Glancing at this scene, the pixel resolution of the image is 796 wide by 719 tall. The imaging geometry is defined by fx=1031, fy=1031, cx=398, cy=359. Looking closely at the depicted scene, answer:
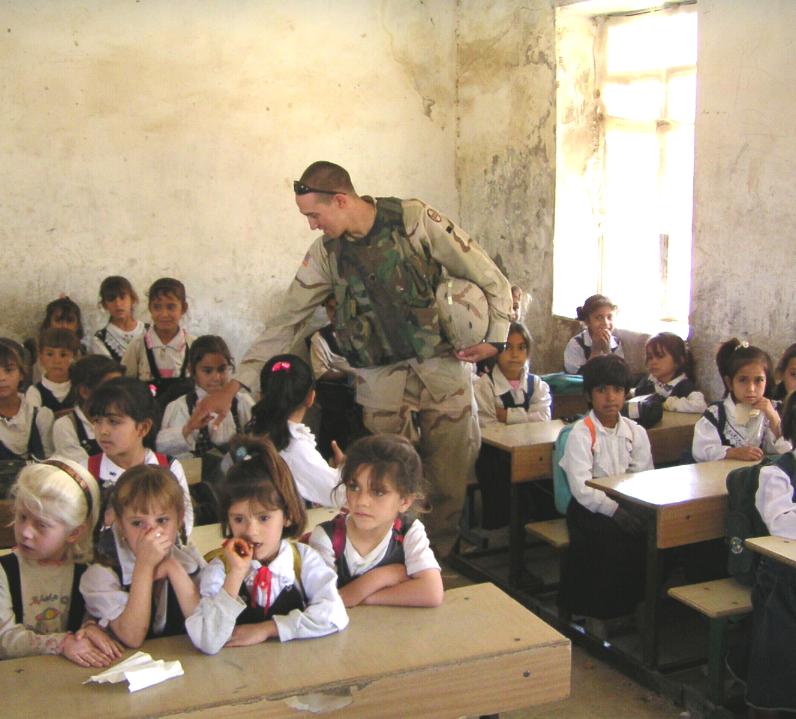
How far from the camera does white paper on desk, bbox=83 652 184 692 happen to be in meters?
1.95

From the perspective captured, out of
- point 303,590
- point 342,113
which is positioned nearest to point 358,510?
point 303,590

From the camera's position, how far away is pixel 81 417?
382 cm

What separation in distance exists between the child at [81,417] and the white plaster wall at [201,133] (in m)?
2.32

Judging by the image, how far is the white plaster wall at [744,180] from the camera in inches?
193

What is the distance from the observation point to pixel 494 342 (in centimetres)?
405

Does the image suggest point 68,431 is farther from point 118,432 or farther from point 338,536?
point 338,536

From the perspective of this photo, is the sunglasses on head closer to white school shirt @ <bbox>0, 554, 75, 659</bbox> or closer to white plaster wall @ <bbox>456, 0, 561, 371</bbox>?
white school shirt @ <bbox>0, 554, 75, 659</bbox>

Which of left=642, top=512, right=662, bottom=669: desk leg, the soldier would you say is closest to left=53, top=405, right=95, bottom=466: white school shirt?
the soldier

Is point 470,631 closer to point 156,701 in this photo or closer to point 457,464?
point 156,701

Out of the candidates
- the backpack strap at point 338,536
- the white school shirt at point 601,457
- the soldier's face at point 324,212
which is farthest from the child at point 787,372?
the backpack strap at point 338,536

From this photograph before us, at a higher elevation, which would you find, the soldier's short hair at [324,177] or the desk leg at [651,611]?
the soldier's short hair at [324,177]

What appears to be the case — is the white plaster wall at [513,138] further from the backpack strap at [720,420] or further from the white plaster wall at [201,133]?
the backpack strap at [720,420]

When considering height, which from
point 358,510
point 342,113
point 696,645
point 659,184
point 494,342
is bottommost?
point 696,645

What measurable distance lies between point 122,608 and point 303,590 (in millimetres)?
398
